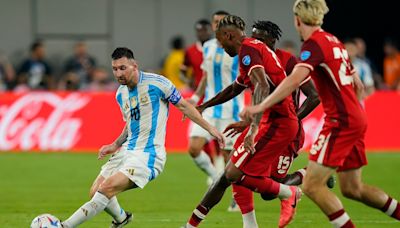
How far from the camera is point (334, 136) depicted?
9.23m

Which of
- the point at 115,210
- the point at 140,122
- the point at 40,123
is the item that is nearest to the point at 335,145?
the point at 140,122

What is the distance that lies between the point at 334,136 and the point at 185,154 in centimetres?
1212

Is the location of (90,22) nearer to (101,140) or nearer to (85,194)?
(101,140)

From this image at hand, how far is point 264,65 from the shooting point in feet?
34.1

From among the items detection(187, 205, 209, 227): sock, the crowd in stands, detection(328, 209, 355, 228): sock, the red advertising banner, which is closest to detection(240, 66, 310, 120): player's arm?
detection(328, 209, 355, 228): sock

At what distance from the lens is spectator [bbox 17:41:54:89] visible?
24.1 meters

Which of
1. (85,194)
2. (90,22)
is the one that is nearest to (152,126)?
(85,194)

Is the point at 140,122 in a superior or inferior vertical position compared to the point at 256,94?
inferior

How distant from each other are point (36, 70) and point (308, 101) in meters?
14.0

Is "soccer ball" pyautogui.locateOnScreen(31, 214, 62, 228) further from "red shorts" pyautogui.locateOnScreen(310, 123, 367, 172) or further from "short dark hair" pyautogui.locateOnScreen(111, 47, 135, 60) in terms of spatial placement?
"red shorts" pyautogui.locateOnScreen(310, 123, 367, 172)

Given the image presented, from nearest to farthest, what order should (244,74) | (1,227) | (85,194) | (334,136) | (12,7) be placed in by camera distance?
(334,136), (244,74), (1,227), (85,194), (12,7)

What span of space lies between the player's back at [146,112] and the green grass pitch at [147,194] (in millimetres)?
1481

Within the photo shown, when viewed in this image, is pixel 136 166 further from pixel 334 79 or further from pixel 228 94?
pixel 334 79

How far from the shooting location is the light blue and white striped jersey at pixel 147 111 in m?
10.6
